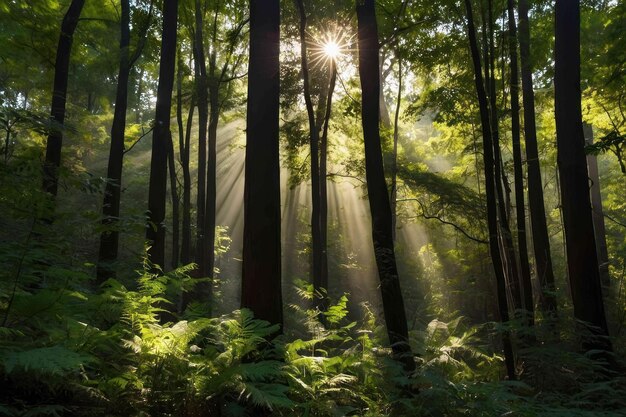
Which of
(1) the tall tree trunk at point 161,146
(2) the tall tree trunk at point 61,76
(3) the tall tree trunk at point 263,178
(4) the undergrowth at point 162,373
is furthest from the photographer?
(2) the tall tree trunk at point 61,76

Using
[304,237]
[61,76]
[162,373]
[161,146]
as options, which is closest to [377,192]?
[162,373]

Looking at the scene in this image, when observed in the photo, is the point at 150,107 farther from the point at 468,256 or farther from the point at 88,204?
the point at 468,256

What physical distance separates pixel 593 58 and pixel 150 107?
26248mm

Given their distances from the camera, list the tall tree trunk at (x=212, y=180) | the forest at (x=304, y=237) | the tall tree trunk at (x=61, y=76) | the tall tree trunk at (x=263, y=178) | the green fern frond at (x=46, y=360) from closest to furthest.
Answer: the green fern frond at (x=46, y=360)
the forest at (x=304, y=237)
the tall tree trunk at (x=263, y=178)
the tall tree trunk at (x=61, y=76)
the tall tree trunk at (x=212, y=180)

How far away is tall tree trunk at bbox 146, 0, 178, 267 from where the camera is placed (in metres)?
9.73

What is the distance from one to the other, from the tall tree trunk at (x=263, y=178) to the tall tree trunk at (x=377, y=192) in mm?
2301

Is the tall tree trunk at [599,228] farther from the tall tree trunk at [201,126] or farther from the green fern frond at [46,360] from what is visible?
the green fern frond at [46,360]

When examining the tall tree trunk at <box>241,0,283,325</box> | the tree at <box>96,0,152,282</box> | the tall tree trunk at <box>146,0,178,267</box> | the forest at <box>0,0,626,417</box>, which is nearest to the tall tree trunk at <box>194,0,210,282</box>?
the forest at <box>0,0,626,417</box>

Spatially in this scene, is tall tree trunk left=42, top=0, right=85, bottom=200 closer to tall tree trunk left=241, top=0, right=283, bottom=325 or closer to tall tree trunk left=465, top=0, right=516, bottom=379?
tall tree trunk left=241, top=0, right=283, bottom=325

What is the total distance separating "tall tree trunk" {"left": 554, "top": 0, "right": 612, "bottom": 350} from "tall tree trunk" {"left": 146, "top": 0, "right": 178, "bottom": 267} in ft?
27.5

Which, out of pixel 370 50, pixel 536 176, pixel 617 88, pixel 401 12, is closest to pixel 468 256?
pixel 536 176

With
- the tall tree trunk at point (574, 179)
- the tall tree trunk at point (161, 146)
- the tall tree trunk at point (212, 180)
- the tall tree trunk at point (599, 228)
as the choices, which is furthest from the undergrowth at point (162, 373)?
the tall tree trunk at point (599, 228)

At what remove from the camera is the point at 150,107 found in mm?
30266

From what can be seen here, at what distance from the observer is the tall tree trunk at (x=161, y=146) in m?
9.73
